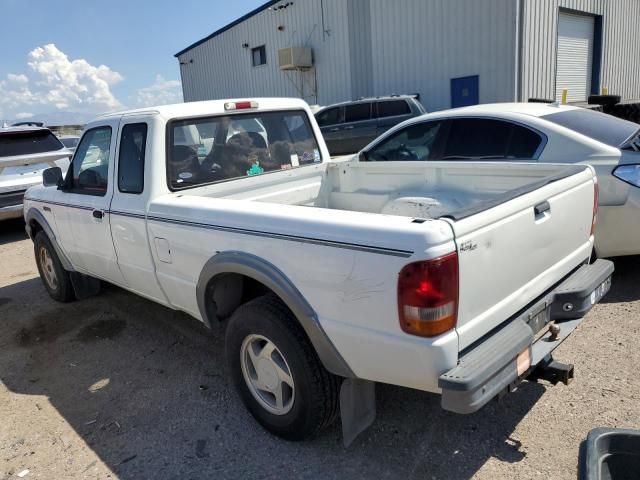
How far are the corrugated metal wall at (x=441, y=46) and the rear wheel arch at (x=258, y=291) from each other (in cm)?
1269

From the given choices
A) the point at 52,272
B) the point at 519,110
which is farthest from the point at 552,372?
the point at 52,272

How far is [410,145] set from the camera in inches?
226

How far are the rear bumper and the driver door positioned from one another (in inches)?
114

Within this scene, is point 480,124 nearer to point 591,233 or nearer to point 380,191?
Answer: point 380,191

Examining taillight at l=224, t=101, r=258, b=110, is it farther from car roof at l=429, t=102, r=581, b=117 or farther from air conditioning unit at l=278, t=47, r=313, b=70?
air conditioning unit at l=278, t=47, r=313, b=70

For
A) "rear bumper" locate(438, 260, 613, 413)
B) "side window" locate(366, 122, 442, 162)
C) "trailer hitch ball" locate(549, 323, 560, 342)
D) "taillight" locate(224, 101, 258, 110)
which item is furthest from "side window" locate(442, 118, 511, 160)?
"trailer hitch ball" locate(549, 323, 560, 342)

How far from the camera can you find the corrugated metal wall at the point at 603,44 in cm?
1380

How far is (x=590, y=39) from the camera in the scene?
16578 mm

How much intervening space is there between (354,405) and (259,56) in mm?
21342

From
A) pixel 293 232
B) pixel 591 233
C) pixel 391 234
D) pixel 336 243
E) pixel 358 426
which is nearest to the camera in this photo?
pixel 391 234

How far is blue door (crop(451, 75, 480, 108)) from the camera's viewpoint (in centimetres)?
1448

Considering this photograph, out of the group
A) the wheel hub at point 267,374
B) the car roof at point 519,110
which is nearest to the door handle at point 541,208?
the wheel hub at point 267,374

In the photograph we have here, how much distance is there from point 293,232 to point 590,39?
17.7 metres

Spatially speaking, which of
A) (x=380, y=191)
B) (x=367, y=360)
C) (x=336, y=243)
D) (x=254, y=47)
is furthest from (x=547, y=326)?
(x=254, y=47)
